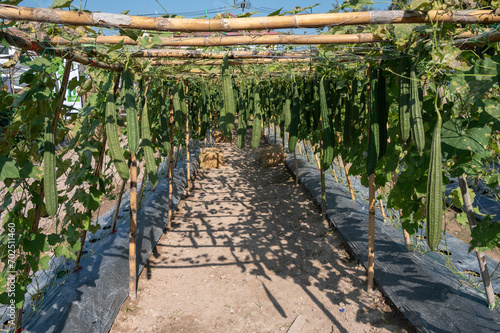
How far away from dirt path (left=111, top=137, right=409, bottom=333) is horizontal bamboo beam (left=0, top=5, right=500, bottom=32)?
320 cm

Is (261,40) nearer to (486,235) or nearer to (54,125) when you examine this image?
(54,125)

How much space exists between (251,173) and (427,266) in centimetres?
769

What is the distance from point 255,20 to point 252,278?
383cm

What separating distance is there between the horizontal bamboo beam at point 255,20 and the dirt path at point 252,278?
3198 mm

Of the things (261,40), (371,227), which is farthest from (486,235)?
(261,40)

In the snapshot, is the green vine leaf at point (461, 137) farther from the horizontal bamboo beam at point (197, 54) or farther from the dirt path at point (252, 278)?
the dirt path at point (252, 278)

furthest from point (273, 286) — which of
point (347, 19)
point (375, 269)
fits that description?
point (347, 19)

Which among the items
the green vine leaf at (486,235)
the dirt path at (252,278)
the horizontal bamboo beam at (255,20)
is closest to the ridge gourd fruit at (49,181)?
the horizontal bamboo beam at (255,20)

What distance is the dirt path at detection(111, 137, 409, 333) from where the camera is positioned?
3.88m

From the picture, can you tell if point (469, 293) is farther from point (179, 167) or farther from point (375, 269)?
point (179, 167)

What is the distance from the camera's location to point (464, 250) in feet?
14.6

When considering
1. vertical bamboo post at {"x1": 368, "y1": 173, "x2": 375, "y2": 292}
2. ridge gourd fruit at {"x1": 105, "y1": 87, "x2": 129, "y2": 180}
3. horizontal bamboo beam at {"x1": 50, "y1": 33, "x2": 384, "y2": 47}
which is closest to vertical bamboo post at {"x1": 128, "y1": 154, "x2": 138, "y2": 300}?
ridge gourd fruit at {"x1": 105, "y1": 87, "x2": 129, "y2": 180}

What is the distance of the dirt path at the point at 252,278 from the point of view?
153 inches

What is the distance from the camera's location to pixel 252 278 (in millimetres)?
4855
